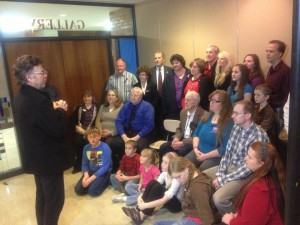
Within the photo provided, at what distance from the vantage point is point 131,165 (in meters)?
3.16

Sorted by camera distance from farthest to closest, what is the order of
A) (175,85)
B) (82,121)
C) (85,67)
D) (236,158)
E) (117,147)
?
(85,67) < (82,121) < (175,85) < (117,147) < (236,158)

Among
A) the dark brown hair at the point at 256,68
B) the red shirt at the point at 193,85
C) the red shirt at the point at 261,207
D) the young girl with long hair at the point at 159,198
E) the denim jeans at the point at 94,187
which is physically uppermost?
the dark brown hair at the point at 256,68

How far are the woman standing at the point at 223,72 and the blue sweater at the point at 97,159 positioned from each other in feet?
4.85

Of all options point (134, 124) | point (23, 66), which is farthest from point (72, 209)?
point (23, 66)

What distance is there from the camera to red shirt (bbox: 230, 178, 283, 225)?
1526 mm

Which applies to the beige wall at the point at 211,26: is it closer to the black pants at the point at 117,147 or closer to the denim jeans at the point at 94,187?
the black pants at the point at 117,147

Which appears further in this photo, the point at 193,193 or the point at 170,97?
the point at 170,97

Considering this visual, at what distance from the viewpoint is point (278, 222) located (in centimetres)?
155

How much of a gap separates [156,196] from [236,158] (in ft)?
2.46

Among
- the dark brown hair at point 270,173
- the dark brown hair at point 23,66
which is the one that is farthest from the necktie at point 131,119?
the dark brown hair at point 270,173

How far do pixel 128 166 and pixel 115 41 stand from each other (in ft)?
7.72

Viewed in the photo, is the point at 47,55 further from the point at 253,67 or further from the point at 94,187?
the point at 253,67

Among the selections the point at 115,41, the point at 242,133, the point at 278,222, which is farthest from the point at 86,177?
the point at 115,41

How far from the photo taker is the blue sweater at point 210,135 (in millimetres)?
2535
